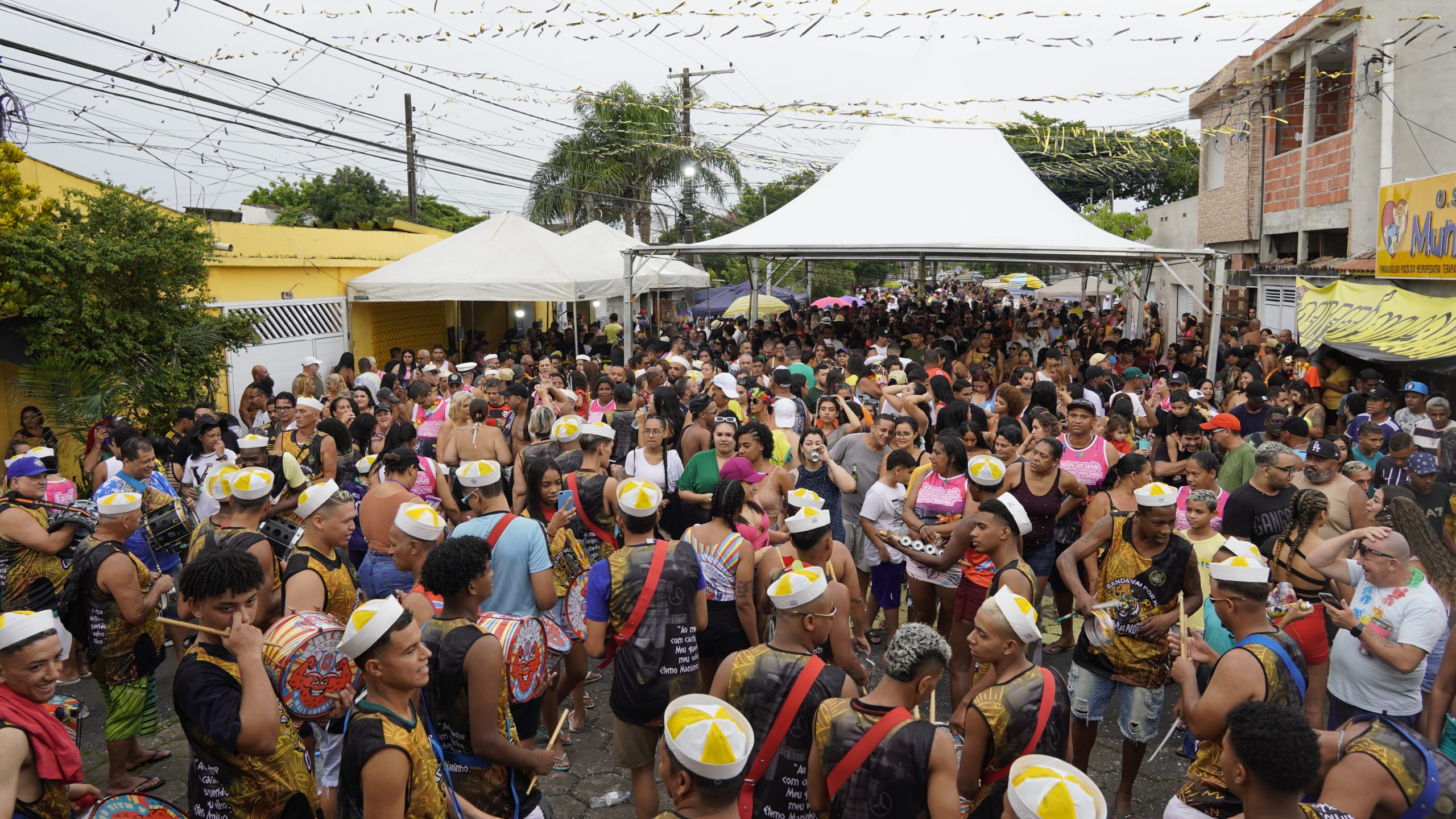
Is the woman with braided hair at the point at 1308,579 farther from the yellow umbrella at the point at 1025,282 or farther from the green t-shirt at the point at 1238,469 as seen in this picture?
the yellow umbrella at the point at 1025,282

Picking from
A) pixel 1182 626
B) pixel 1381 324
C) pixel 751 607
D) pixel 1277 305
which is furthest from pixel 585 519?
pixel 1277 305

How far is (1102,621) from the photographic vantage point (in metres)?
4.43

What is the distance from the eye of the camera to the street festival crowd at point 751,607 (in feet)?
9.04

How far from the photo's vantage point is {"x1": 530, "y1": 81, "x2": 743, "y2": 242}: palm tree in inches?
1091

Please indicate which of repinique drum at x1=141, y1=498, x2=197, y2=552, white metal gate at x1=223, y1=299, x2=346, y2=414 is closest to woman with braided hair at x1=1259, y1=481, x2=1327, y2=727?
repinique drum at x1=141, y1=498, x2=197, y2=552

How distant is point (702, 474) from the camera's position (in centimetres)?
589

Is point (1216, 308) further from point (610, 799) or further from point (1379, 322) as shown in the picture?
point (610, 799)

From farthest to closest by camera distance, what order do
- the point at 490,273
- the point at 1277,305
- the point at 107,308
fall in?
the point at 1277,305
the point at 490,273
the point at 107,308

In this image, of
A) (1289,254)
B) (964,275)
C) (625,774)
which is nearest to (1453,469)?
(625,774)

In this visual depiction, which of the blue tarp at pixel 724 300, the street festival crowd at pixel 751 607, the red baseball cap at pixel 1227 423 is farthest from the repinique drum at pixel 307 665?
the blue tarp at pixel 724 300

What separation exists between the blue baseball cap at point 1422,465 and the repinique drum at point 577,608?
5.16 m

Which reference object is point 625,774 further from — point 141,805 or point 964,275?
point 964,275

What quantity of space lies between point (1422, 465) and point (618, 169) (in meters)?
26.7

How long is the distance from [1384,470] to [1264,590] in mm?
3928
